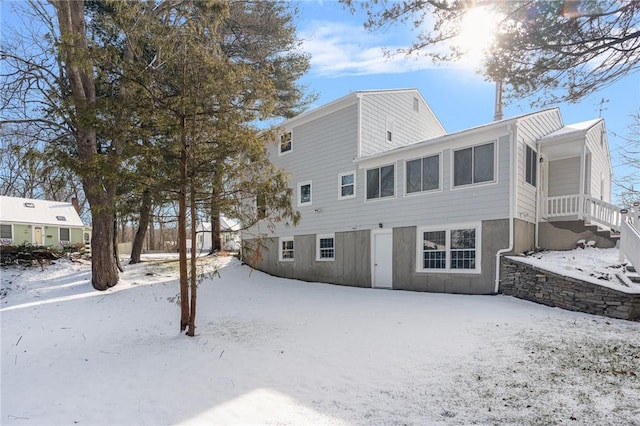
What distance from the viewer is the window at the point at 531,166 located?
34.2 feet

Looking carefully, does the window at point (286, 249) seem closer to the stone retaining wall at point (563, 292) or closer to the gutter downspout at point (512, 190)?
the gutter downspout at point (512, 190)

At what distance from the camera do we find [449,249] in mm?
10672

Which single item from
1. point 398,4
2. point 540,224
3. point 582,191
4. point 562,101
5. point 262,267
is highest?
point 398,4

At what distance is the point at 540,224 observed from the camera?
10914 millimetres

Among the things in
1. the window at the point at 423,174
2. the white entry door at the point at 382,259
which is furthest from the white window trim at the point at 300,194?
the window at the point at 423,174

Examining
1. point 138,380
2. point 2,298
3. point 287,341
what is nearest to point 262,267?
point 2,298

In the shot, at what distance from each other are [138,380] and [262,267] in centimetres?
1185

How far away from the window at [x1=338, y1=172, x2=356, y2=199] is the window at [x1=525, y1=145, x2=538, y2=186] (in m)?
5.43

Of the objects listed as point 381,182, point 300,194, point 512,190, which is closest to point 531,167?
point 512,190

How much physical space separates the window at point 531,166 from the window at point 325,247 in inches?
262

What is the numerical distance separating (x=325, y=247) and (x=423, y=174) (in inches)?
189

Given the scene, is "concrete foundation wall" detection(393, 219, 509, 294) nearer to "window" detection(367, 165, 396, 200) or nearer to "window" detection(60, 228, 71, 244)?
"window" detection(367, 165, 396, 200)

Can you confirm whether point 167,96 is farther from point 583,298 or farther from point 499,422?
point 583,298

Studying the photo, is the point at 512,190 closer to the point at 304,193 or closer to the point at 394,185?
the point at 394,185
